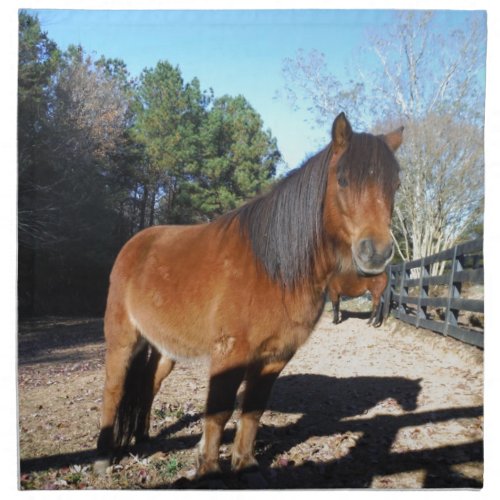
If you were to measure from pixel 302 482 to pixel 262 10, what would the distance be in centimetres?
318

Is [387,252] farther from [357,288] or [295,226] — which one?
[357,288]

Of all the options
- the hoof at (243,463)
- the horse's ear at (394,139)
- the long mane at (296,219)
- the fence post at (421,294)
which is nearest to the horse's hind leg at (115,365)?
the hoof at (243,463)

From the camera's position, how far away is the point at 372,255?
199 cm

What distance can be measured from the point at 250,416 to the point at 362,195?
1.50 m

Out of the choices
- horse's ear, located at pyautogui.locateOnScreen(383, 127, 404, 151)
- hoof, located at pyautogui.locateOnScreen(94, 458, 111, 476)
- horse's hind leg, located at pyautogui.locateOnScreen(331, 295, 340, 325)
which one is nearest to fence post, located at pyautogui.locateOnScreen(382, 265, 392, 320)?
horse's hind leg, located at pyautogui.locateOnScreen(331, 295, 340, 325)

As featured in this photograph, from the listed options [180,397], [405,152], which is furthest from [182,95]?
[180,397]

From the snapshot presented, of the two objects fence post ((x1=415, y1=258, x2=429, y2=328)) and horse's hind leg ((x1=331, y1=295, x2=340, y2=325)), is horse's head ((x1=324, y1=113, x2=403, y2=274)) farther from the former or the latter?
fence post ((x1=415, y1=258, x2=429, y2=328))

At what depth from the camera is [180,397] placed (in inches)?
136

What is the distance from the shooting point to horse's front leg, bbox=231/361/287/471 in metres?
2.53

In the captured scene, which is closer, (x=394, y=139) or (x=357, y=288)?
(x=394, y=139)

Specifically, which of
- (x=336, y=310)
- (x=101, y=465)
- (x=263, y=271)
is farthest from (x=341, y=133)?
(x=101, y=465)

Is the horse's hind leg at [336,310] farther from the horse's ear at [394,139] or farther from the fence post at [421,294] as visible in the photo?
the horse's ear at [394,139]

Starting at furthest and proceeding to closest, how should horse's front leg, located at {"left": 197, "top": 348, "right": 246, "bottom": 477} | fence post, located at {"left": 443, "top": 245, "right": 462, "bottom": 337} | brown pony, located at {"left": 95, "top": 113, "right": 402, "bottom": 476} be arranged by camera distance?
fence post, located at {"left": 443, "top": 245, "right": 462, "bottom": 337} < horse's front leg, located at {"left": 197, "top": 348, "right": 246, "bottom": 477} < brown pony, located at {"left": 95, "top": 113, "right": 402, "bottom": 476}
